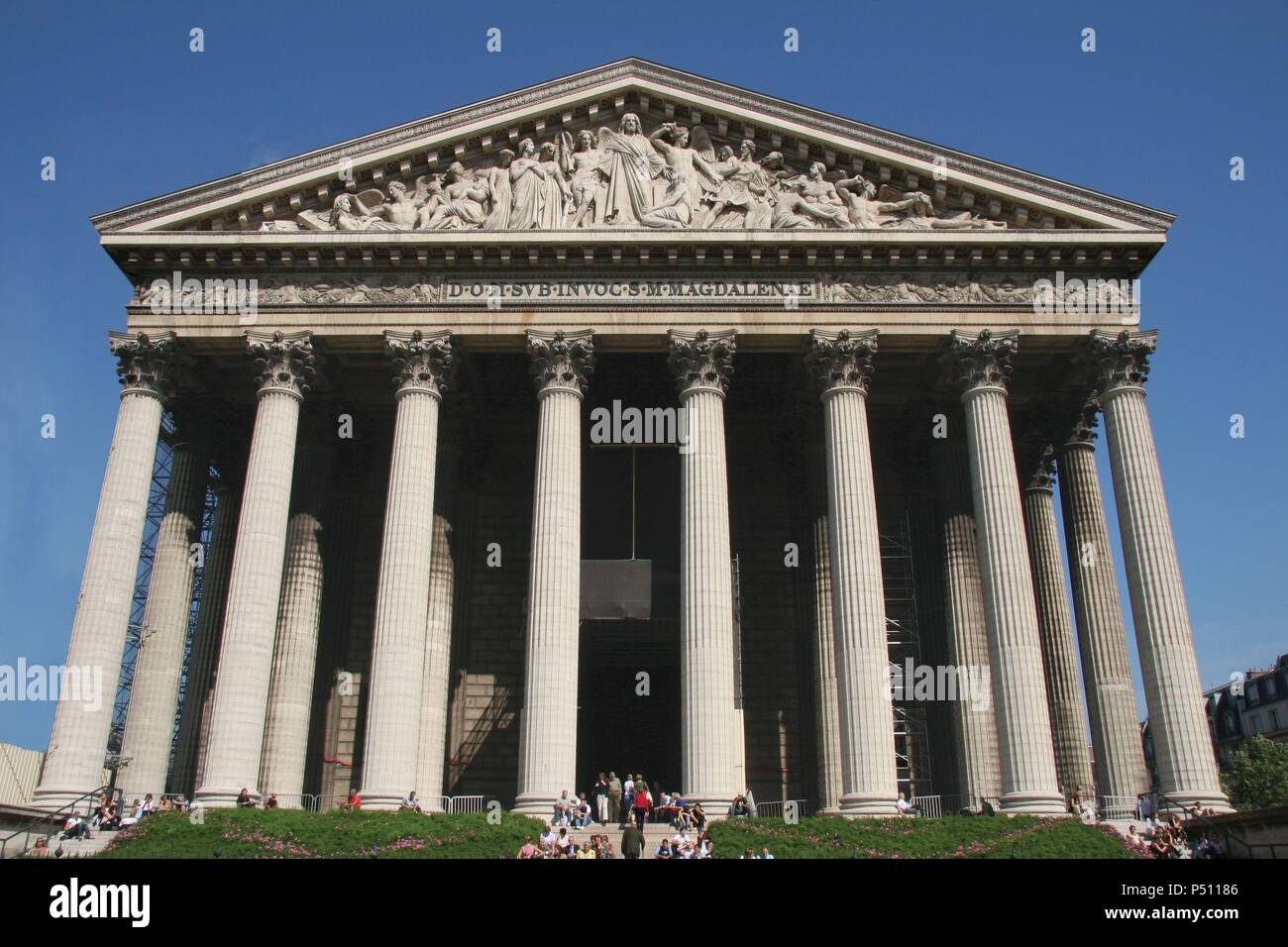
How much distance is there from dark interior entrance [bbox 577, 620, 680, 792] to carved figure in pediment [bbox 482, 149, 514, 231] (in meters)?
13.1

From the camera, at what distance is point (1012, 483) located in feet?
94.7

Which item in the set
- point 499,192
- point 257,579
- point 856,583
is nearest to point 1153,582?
point 856,583

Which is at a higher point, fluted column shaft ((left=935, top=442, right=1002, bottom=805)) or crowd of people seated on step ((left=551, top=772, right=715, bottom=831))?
fluted column shaft ((left=935, top=442, right=1002, bottom=805))

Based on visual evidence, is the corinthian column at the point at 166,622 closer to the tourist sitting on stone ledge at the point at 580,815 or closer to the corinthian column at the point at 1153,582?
the tourist sitting on stone ledge at the point at 580,815

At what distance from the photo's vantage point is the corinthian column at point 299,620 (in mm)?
30469

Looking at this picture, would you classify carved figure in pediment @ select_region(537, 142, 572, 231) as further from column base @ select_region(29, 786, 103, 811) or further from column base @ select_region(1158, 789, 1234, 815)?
column base @ select_region(1158, 789, 1234, 815)

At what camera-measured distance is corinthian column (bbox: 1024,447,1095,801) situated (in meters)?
32.6

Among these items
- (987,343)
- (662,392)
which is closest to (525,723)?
(662,392)

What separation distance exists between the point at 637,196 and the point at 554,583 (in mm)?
11537

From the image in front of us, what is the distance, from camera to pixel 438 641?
32.0 m

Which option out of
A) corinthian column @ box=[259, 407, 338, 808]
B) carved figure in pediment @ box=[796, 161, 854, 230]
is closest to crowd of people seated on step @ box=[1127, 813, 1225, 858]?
carved figure in pediment @ box=[796, 161, 854, 230]

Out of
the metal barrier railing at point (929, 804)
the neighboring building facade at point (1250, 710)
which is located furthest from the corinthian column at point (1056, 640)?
the neighboring building facade at point (1250, 710)

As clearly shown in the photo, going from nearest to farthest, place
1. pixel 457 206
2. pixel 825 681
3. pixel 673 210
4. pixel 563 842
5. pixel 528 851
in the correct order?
pixel 528 851 → pixel 563 842 → pixel 673 210 → pixel 457 206 → pixel 825 681

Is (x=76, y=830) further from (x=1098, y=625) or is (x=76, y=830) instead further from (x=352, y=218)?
(x=1098, y=625)
